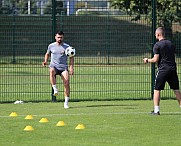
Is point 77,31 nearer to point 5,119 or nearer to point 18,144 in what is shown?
point 5,119

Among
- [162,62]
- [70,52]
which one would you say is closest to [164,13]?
[70,52]

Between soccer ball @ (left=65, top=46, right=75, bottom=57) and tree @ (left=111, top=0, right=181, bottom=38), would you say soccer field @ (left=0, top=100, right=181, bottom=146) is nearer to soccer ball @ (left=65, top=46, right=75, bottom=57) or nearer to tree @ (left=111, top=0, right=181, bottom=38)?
soccer ball @ (left=65, top=46, right=75, bottom=57)

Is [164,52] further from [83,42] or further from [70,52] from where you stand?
[83,42]

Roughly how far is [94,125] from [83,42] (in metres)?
7.43

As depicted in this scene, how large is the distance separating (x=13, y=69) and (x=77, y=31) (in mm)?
2838

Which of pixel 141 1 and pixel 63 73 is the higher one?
pixel 141 1

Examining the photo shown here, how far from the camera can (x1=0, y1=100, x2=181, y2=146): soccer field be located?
11.9 metres

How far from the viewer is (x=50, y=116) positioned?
52.0ft

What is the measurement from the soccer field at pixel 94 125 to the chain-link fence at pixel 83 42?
8.17 ft

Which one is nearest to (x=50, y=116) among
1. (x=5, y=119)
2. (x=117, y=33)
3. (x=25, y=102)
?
(x=5, y=119)

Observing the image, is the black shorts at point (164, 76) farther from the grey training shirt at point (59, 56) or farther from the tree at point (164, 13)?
the tree at point (164, 13)

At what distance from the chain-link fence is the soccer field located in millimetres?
2490

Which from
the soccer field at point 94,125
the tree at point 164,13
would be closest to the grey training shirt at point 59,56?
the soccer field at point 94,125

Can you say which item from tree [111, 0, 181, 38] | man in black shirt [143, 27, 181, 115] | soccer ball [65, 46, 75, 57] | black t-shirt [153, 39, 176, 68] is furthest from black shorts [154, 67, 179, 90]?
tree [111, 0, 181, 38]
